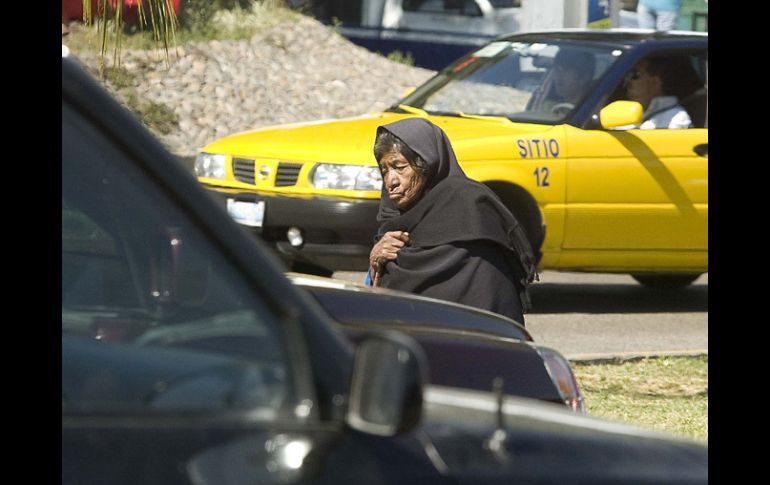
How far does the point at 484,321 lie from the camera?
3.85 m

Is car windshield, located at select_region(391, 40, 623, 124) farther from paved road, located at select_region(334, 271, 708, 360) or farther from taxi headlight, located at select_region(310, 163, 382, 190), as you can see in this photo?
paved road, located at select_region(334, 271, 708, 360)

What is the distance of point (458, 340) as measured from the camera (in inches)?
136

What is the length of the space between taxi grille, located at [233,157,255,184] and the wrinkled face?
366cm

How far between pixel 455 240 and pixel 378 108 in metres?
12.2

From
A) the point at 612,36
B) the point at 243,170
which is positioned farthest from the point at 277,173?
the point at 612,36

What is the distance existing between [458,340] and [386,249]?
2.26 meters

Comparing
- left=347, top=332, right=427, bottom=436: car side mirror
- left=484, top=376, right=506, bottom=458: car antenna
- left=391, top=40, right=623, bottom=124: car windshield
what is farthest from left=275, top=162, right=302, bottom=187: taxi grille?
left=347, top=332, right=427, bottom=436: car side mirror

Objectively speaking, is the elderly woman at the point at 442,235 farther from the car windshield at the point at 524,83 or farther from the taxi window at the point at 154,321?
the car windshield at the point at 524,83

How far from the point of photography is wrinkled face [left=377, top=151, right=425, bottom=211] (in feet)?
18.6

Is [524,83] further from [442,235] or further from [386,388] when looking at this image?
[386,388]

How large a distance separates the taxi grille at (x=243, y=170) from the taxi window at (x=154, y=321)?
6594 mm

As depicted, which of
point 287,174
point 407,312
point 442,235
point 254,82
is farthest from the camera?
point 254,82

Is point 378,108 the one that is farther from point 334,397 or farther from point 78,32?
point 334,397
